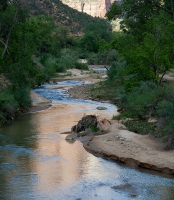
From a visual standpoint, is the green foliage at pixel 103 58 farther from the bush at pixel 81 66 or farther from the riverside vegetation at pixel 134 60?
the riverside vegetation at pixel 134 60

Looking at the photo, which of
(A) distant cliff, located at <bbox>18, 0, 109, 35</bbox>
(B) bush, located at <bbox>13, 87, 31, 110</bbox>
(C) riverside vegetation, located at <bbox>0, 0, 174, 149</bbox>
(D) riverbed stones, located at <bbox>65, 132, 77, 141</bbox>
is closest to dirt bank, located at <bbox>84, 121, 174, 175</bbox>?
(C) riverside vegetation, located at <bbox>0, 0, 174, 149</bbox>

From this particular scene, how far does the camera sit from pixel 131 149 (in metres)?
19.4

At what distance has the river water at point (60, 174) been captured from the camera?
1469 centimetres

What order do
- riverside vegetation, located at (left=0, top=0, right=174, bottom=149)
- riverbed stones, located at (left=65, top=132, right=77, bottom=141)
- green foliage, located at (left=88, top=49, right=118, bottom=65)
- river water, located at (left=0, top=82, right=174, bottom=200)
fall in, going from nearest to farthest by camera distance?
river water, located at (left=0, top=82, right=174, bottom=200)
riverbed stones, located at (left=65, top=132, right=77, bottom=141)
riverside vegetation, located at (left=0, top=0, right=174, bottom=149)
green foliage, located at (left=88, top=49, right=118, bottom=65)

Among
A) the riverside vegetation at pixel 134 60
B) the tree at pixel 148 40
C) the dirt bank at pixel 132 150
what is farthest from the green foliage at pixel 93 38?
the dirt bank at pixel 132 150

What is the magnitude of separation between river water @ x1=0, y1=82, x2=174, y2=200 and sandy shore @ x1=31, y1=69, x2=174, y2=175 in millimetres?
449

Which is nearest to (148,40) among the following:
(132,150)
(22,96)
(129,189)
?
(22,96)

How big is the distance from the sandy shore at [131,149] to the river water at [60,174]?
1.47 ft

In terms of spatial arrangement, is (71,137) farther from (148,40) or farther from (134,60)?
(148,40)

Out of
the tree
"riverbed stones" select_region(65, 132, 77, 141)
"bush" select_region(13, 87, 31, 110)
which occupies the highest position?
the tree

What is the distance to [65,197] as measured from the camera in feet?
47.1

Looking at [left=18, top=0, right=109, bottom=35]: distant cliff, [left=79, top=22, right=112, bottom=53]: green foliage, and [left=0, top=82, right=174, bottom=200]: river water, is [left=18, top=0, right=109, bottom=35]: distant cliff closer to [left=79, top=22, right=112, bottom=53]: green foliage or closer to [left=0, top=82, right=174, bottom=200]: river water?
[left=79, top=22, right=112, bottom=53]: green foliage

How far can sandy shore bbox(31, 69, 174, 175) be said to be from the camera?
17.6m

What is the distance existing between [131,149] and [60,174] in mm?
4036
